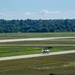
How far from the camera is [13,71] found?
174ft

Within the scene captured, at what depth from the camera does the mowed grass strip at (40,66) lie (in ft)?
171

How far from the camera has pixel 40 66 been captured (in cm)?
5800

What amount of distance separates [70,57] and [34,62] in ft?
34.0

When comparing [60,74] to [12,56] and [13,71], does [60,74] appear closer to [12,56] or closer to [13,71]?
[13,71]

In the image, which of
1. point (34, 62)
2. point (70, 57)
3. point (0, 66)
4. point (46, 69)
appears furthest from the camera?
point (70, 57)

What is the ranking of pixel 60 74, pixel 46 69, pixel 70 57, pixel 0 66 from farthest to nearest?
pixel 70 57
pixel 0 66
pixel 46 69
pixel 60 74

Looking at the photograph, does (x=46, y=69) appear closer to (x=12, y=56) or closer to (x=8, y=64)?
(x=8, y=64)

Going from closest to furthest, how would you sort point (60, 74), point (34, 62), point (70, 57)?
point (60, 74) < point (34, 62) < point (70, 57)

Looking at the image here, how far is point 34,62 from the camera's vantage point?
208 ft

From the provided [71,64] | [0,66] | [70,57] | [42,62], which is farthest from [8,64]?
[70,57]

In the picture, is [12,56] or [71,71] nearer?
[71,71]

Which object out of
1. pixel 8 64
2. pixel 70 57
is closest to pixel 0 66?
pixel 8 64

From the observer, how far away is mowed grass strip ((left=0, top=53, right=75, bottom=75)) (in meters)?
52.0

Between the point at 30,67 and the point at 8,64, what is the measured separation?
5.27 meters
